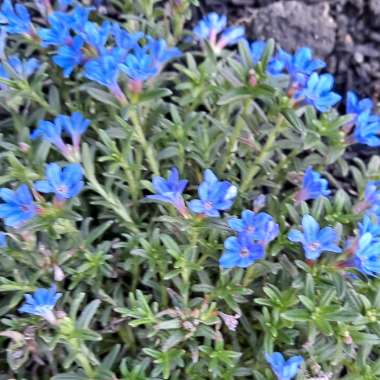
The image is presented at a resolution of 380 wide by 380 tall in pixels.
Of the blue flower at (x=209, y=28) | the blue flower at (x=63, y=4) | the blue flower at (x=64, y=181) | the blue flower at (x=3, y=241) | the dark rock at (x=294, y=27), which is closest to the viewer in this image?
the blue flower at (x=64, y=181)

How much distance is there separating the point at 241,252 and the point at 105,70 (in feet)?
2.78

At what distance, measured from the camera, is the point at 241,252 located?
2592mm

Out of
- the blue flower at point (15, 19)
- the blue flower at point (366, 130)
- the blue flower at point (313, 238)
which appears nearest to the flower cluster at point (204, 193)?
the blue flower at point (313, 238)

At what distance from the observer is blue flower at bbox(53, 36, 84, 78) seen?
3016 millimetres

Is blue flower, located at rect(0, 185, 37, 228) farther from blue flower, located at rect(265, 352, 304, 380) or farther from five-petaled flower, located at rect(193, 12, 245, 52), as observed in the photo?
five-petaled flower, located at rect(193, 12, 245, 52)

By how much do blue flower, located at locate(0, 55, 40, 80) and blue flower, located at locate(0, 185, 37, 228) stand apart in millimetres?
633

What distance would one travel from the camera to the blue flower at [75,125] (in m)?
2.84

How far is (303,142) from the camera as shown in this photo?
10.1 ft

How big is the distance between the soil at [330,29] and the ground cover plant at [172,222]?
77 centimetres

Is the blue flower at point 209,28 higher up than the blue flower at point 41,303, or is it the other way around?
the blue flower at point 209,28

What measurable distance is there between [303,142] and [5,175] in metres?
1.19

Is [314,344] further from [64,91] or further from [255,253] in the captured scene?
[64,91]

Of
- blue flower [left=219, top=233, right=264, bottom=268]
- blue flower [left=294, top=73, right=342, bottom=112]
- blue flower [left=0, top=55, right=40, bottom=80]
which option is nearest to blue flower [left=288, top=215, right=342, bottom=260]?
blue flower [left=219, top=233, right=264, bottom=268]

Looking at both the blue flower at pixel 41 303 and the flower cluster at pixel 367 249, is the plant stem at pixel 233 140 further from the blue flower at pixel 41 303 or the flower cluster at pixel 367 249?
the blue flower at pixel 41 303
